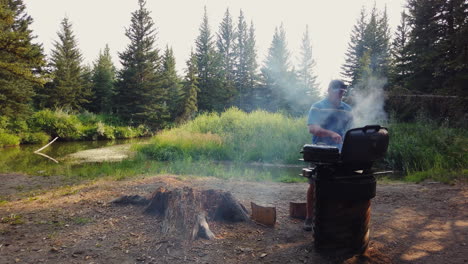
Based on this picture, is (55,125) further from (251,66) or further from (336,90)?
(251,66)

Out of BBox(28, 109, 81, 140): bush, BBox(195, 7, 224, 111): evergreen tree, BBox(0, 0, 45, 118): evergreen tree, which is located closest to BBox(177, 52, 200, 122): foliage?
BBox(195, 7, 224, 111): evergreen tree

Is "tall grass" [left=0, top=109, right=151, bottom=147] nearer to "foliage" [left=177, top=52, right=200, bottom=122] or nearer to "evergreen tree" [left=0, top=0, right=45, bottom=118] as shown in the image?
"evergreen tree" [left=0, top=0, right=45, bottom=118]

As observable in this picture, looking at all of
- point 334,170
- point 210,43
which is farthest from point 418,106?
point 210,43

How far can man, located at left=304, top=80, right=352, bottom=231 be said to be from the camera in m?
3.21

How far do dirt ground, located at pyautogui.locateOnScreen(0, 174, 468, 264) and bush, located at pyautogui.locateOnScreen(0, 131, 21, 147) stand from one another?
16936mm

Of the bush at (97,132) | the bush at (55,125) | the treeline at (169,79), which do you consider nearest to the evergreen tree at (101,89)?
the treeline at (169,79)

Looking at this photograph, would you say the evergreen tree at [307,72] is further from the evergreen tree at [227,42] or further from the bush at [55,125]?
the bush at [55,125]

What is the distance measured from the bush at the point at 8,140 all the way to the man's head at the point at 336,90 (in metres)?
21.3

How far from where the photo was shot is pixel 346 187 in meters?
2.53

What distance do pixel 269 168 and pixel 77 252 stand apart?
8.77 metres

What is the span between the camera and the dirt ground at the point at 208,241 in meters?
2.79

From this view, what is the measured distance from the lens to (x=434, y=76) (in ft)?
53.4

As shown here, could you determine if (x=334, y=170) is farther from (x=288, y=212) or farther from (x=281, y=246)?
(x=288, y=212)

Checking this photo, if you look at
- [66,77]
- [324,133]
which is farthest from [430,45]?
[66,77]
